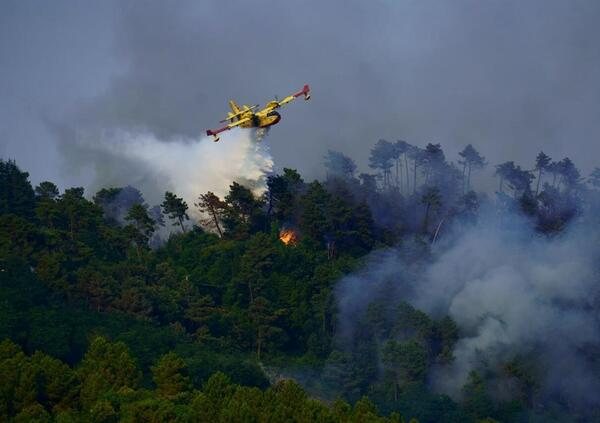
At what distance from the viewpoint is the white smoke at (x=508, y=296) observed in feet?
329

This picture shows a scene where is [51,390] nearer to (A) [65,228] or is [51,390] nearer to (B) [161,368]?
(B) [161,368]

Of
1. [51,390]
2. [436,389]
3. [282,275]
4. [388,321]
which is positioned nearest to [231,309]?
[282,275]

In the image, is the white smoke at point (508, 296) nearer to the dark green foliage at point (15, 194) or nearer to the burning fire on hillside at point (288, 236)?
the burning fire on hillside at point (288, 236)

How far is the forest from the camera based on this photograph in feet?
269

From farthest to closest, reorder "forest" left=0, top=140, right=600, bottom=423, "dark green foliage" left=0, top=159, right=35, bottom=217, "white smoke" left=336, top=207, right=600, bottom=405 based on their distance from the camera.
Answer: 1. "dark green foliage" left=0, top=159, right=35, bottom=217
2. "white smoke" left=336, top=207, right=600, bottom=405
3. "forest" left=0, top=140, right=600, bottom=423

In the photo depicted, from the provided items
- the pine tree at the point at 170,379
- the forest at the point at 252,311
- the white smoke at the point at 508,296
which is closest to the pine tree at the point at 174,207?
the forest at the point at 252,311

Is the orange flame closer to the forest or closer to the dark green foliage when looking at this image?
the forest

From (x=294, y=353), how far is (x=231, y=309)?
6.83 metres

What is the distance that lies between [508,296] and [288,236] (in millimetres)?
28558

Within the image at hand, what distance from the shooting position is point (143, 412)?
76438mm

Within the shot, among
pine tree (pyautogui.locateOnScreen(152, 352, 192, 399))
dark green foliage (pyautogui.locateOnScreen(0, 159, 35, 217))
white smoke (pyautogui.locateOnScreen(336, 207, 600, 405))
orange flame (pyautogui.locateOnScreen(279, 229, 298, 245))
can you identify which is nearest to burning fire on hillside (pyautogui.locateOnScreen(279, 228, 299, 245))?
orange flame (pyautogui.locateOnScreen(279, 229, 298, 245))

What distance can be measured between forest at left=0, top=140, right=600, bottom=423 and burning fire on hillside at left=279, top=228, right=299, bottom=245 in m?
0.15

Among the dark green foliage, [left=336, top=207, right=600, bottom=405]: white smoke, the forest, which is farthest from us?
the dark green foliage

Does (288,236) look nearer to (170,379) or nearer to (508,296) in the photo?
(508,296)
